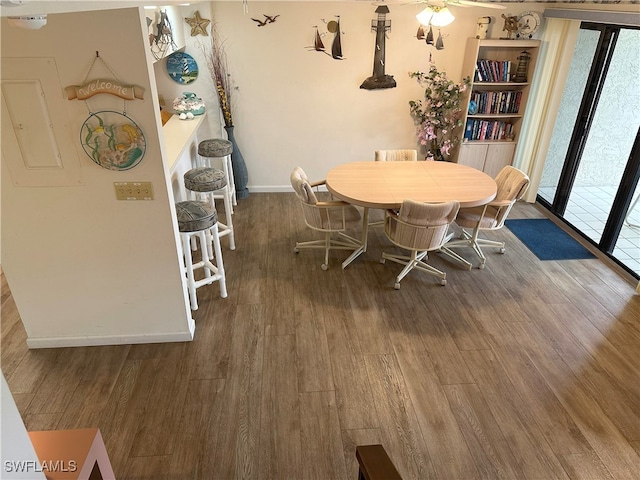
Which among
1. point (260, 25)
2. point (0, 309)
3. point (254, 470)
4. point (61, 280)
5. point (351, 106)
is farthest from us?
point (351, 106)

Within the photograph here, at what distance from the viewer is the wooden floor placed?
98.0 inches

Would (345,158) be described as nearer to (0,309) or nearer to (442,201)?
(442,201)

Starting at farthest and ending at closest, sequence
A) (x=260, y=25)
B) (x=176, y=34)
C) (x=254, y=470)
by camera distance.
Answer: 1. (x=260, y=25)
2. (x=176, y=34)
3. (x=254, y=470)

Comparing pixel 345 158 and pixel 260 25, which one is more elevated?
pixel 260 25

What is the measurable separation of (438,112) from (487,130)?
0.71m

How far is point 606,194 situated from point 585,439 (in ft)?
12.0

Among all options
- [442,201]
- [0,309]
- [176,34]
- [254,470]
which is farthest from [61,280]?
[442,201]

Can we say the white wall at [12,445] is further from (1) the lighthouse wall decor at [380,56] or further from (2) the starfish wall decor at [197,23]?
(1) the lighthouse wall decor at [380,56]

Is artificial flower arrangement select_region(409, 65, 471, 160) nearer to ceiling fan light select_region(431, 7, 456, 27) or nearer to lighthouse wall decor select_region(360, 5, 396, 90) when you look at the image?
lighthouse wall decor select_region(360, 5, 396, 90)

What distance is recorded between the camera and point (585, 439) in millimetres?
2605

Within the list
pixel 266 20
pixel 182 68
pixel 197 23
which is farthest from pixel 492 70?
pixel 182 68

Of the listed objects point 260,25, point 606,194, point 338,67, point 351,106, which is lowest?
point 606,194

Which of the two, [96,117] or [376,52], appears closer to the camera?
[96,117]

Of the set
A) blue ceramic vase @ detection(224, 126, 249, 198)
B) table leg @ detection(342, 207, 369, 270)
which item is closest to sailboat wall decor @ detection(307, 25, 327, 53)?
blue ceramic vase @ detection(224, 126, 249, 198)
